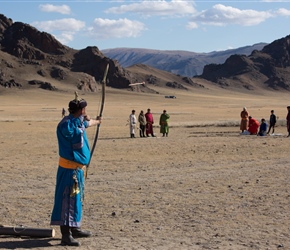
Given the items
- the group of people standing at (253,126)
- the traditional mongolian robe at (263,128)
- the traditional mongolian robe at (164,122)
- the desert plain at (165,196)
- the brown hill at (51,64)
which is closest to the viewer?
the desert plain at (165,196)

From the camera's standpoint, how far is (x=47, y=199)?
10.5 m

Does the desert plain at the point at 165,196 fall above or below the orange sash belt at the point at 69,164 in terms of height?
below

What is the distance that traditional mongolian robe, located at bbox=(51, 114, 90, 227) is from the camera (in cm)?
740

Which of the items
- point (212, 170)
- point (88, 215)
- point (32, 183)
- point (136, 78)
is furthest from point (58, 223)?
point (136, 78)

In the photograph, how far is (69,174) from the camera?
7477 mm

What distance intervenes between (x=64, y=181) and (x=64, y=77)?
13221 cm

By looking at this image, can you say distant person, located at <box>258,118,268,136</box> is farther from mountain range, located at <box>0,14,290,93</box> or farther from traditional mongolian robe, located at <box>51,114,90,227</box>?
mountain range, located at <box>0,14,290,93</box>

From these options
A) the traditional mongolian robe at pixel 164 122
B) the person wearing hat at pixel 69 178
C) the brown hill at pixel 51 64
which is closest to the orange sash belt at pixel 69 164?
the person wearing hat at pixel 69 178

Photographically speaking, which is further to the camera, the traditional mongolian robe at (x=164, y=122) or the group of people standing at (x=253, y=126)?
the traditional mongolian robe at (x=164, y=122)

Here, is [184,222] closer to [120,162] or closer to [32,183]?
[32,183]

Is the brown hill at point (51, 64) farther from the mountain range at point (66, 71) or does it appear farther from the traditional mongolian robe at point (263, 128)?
the traditional mongolian robe at point (263, 128)

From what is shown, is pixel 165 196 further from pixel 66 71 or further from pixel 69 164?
pixel 66 71

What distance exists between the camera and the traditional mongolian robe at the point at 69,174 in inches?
291

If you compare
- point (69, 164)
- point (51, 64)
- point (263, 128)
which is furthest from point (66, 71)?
point (69, 164)
